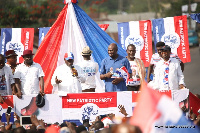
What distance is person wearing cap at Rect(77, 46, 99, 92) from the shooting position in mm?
10836

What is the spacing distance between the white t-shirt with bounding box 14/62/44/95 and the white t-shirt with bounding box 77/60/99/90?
1.12m

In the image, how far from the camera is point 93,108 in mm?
9414

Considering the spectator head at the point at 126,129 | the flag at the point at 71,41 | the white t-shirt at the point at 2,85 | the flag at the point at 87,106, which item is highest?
the flag at the point at 71,41

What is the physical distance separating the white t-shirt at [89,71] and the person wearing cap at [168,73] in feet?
5.27

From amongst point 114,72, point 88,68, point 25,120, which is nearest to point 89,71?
point 88,68

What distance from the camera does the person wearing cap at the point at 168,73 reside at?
382 inches

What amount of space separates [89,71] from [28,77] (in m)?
1.43

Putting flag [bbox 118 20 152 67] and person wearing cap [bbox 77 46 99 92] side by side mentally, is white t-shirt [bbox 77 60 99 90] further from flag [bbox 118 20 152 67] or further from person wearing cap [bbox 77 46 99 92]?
flag [bbox 118 20 152 67]

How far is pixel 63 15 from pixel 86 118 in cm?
444

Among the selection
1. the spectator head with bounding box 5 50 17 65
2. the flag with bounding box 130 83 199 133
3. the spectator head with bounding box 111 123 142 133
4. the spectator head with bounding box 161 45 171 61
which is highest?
the spectator head with bounding box 5 50 17 65

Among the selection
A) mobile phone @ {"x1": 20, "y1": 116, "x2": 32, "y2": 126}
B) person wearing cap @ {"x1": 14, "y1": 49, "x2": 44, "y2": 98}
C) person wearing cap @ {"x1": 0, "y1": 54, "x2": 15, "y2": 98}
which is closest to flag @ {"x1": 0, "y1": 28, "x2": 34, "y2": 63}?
person wearing cap @ {"x1": 14, "y1": 49, "x2": 44, "y2": 98}

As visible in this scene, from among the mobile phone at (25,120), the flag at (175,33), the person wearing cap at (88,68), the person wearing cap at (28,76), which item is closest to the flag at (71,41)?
the person wearing cap at (88,68)

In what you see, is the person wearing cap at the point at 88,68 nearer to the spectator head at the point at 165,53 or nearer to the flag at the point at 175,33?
the spectator head at the point at 165,53

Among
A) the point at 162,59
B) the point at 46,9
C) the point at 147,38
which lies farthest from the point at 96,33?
the point at 46,9
